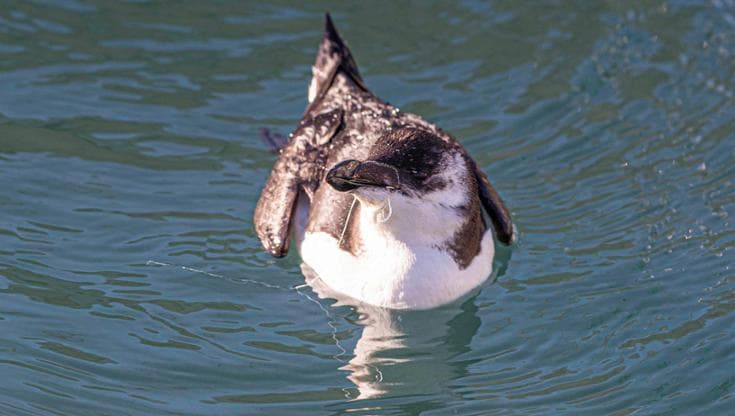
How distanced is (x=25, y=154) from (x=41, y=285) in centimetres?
217

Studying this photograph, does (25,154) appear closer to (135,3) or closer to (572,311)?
(135,3)

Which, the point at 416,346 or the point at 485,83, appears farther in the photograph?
the point at 485,83

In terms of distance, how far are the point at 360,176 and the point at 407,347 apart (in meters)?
1.45

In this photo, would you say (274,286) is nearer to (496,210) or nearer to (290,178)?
(290,178)

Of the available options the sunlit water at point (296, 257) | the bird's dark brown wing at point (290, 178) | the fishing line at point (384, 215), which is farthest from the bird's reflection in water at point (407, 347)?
the fishing line at point (384, 215)

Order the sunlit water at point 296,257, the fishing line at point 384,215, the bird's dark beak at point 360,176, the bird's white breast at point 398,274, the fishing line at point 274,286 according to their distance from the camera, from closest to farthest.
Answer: the bird's dark beak at point 360,176 → the sunlit water at point 296,257 → the fishing line at point 384,215 → the bird's white breast at point 398,274 → the fishing line at point 274,286

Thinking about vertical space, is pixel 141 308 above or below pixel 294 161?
below

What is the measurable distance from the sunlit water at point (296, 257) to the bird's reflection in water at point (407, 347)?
0.02 meters

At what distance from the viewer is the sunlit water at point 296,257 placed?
26.7ft

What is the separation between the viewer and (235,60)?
1303 centimetres

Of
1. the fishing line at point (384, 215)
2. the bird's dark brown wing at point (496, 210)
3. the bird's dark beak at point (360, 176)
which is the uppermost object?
the bird's dark brown wing at point (496, 210)

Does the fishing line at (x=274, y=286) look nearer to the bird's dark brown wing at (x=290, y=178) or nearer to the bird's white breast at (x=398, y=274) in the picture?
the bird's white breast at (x=398, y=274)

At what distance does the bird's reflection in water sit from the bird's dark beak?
1.22 meters

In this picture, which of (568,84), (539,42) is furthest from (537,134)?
(539,42)
